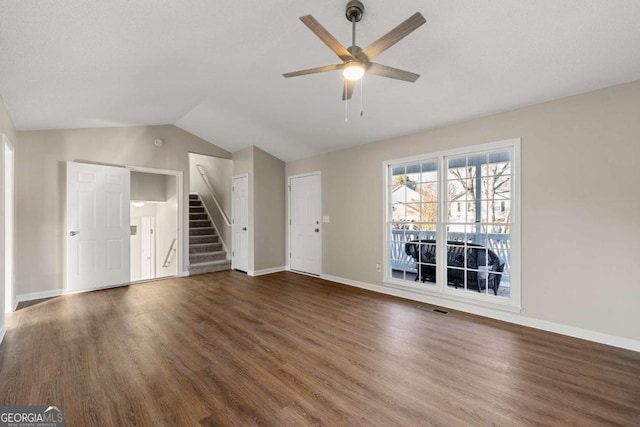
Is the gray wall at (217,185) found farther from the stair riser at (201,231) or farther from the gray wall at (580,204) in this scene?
the gray wall at (580,204)

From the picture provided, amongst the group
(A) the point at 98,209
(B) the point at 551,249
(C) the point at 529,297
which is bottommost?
(C) the point at 529,297

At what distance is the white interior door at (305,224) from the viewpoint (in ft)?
18.6

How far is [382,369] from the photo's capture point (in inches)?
90.7

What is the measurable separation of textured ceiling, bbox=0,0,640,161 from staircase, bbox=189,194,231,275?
3192 millimetres

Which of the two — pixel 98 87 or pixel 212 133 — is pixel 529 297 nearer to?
pixel 98 87

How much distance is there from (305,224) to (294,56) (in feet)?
11.5

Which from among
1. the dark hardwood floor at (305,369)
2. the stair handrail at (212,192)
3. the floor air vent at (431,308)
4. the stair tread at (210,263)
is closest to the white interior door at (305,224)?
the stair tread at (210,263)

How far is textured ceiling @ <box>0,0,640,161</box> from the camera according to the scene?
2.07 metres

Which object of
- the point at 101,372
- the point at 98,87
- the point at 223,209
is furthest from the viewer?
the point at 223,209

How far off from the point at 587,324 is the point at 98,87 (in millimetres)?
5768

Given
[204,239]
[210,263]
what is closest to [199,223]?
[204,239]

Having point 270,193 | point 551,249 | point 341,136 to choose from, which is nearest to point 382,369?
point 551,249

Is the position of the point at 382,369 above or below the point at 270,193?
below

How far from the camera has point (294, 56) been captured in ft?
9.79
